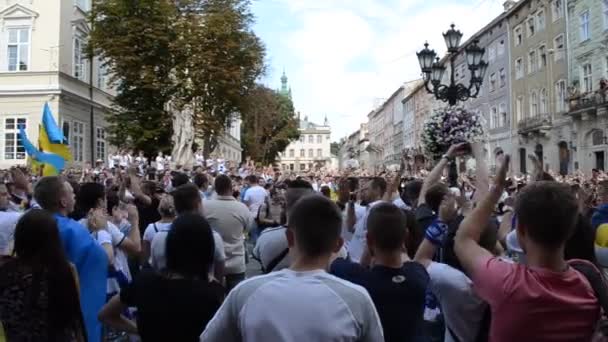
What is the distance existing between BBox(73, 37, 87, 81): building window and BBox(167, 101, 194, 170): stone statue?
719 centimetres

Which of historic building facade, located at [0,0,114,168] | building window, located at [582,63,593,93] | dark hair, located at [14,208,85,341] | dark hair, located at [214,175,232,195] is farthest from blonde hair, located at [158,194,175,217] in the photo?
building window, located at [582,63,593,93]

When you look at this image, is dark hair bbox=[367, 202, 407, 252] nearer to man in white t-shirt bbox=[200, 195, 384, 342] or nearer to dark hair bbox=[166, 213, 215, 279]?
man in white t-shirt bbox=[200, 195, 384, 342]

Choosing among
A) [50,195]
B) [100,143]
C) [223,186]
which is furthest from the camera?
[100,143]

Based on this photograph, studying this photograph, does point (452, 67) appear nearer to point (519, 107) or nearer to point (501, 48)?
point (519, 107)

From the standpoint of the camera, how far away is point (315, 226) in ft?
8.48

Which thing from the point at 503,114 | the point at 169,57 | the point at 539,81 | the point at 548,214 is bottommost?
the point at 548,214

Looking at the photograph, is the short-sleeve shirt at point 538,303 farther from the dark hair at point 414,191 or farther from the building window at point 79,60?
the building window at point 79,60

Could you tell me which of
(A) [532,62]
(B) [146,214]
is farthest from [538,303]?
(A) [532,62]

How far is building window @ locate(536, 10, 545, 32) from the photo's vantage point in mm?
42188

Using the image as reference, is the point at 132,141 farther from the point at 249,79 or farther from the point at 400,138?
the point at 400,138

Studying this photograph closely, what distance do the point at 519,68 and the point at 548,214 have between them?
4792 centimetres

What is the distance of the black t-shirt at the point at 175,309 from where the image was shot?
3.10m

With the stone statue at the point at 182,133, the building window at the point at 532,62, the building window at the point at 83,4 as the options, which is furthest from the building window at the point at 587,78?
the building window at the point at 83,4

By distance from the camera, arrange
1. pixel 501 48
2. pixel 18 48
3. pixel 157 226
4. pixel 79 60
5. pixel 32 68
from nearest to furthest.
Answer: pixel 157 226 → pixel 32 68 → pixel 18 48 → pixel 79 60 → pixel 501 48
